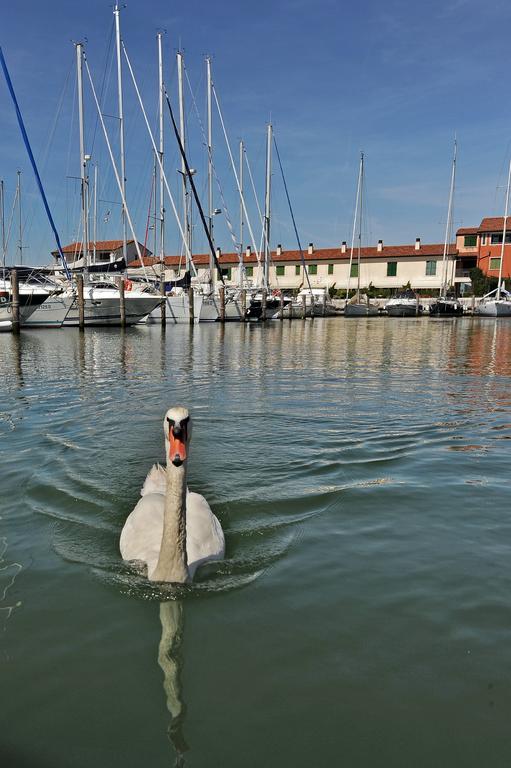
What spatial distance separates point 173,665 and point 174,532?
3.35ft

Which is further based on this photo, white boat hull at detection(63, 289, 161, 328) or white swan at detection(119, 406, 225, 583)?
white boat hull at detection(63, 289, 161, 328)

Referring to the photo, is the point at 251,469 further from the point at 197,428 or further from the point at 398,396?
the point at 398,396

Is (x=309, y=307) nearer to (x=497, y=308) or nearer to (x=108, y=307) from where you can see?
(x=497, y=308)

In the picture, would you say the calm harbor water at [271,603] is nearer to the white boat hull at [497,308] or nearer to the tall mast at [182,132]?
the tall mast at [182,132]

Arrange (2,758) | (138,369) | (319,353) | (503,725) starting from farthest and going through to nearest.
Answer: (319,353)
(138,369)
(503,725)
(2,758)

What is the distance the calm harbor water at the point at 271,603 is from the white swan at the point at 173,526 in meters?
0.17

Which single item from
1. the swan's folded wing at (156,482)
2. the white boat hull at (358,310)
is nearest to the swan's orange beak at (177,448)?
the swan's folded wing at (156,482)

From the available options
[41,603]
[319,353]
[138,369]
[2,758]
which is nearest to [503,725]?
[2,758]

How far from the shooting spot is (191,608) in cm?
471

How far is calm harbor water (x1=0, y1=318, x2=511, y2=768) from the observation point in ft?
11.2

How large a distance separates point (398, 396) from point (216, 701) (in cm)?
1100

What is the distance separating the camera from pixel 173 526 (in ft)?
15.7

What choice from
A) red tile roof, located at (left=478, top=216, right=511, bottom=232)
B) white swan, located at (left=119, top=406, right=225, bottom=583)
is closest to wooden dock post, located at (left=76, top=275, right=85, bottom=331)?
white swan, located at (left=119, top=406, right=225, bottom=583)

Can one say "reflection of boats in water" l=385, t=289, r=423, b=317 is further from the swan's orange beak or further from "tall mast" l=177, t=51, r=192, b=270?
the swan's orange beak
